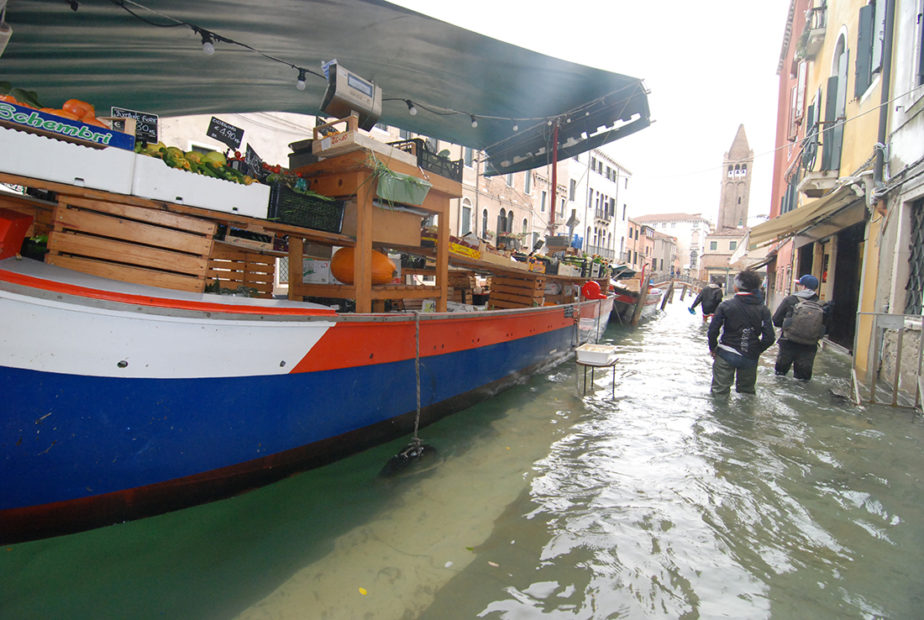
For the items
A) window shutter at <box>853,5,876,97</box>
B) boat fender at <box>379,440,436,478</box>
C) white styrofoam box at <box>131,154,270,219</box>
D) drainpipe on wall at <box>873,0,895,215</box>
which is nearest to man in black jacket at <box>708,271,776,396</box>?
drainpipe on wall at <box>873,0,895,215</box>

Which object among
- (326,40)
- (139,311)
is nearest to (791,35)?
(326,40)

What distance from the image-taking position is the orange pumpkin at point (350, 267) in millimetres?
4209

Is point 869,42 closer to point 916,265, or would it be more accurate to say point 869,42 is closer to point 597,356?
point 916,265

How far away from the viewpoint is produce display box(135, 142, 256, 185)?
9.22 feet

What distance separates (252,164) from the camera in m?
3.43

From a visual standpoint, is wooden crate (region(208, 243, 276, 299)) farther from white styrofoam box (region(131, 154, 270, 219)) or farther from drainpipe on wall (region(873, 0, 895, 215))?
drainpipe on wall (region(873, 0, 895, 215))

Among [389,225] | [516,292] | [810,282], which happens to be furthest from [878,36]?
[389,225]

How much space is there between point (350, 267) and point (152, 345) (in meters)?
1.99

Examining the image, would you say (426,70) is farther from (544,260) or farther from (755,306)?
(755,306)

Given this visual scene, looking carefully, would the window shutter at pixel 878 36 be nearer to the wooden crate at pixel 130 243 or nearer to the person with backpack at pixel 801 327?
the person with backpack at pixel 801 327

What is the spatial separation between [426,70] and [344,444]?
5135 millimetres

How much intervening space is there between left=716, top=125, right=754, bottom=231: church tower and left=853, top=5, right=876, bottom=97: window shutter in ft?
211

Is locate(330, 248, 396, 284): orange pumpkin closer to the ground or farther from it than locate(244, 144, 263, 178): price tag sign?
closer to the ground

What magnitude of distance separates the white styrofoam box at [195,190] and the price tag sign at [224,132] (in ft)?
2.72
